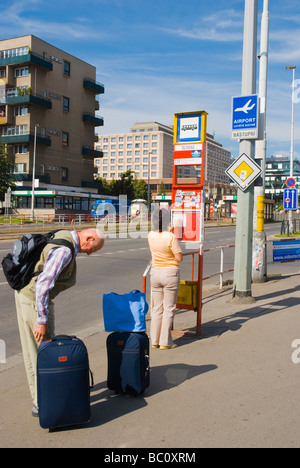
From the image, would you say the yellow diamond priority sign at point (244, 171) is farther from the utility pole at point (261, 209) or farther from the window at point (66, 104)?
the window at point (66, 104)

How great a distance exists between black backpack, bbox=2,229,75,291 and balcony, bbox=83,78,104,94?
2796 inches

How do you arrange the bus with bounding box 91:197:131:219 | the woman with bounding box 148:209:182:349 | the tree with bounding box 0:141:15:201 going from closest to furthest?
the woman with bounding box 148:209:182:349
the bus with bounding box 91:197:131:219
the tree with bounding box 0:141:15:201

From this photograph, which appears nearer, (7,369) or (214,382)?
(214,382)

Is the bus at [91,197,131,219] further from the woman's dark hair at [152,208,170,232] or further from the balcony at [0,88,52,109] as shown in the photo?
the woman's dark hair at [152,208,170,232]

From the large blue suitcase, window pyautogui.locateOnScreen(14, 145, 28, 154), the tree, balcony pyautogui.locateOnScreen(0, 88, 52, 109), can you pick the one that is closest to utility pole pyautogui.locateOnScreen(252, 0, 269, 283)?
the large blue suitcase

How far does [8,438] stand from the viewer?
360 cm

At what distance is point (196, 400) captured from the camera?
4.31 meters

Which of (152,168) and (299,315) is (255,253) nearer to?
(299,315)

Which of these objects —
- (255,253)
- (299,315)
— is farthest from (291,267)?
(299,315)

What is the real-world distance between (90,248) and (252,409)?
1.98 m

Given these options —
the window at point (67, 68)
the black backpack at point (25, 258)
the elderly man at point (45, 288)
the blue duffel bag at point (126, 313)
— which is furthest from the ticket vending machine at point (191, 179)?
the window at point (67, 68)

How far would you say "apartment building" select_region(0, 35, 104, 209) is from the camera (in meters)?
61.5

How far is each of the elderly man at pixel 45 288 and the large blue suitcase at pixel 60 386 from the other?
270 mm

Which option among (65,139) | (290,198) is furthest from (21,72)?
(290,198)
